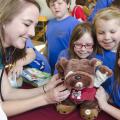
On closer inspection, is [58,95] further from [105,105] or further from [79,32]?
[79,32]

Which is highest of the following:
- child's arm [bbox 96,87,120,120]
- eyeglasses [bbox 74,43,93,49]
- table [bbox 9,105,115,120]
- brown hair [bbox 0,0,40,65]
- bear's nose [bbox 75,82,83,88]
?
Result: brown hair [bbox 0,0,40,65]

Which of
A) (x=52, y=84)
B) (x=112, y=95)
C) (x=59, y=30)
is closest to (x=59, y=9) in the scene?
(x=59, y=30)

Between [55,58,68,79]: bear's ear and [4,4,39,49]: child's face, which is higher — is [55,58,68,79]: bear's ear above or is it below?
below

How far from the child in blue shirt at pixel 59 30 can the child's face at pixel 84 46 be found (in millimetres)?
423

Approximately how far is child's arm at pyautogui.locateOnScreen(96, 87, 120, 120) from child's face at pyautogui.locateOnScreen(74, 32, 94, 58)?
0.27 m

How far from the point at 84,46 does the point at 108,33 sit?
5.0 inches

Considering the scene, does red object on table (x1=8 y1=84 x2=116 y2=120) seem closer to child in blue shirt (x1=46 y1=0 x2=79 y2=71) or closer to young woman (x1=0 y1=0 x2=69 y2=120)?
young woman (x1=0 y1=0 x2=69 y2=120)

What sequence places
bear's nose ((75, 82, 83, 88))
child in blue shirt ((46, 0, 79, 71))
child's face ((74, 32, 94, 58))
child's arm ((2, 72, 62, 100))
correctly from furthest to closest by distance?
child in blue shirt ((46, 0, 79, 71)), child's face ((74, 32, 94, 58)), child's arm ((2, 72, 62, 100)), bear's nose ((75, 82, 83, 88))

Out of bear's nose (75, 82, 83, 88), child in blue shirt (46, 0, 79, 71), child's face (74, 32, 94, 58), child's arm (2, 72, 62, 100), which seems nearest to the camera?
bear's nose (75, 82, 83, 88)

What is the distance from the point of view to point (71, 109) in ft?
2.95

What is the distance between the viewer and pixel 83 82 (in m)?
0.82

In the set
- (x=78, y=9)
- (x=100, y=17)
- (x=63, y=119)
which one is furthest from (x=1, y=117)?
(x=78, y=9)

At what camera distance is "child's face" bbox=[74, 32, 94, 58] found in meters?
1.13

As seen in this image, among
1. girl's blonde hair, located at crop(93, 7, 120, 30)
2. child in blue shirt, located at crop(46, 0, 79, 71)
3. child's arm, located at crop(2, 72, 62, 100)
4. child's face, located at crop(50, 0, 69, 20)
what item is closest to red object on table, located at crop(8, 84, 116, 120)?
child's arm, located at crop(2, 72, 62, 100)
